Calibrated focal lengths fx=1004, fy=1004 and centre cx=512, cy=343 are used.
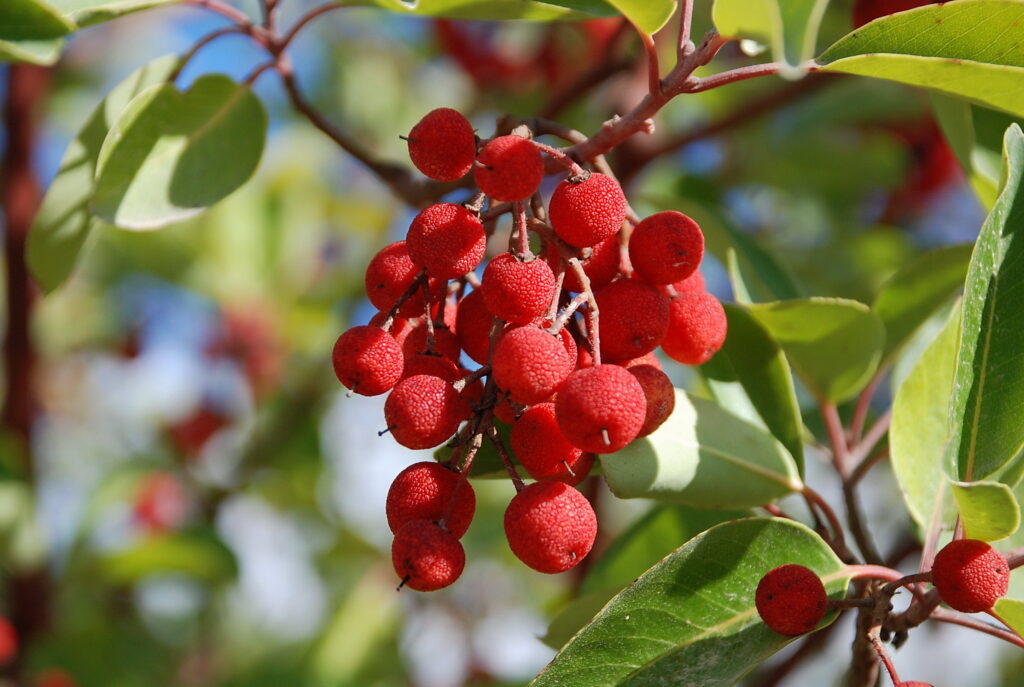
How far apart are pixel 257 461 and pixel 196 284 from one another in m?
0.66

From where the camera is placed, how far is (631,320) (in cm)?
93

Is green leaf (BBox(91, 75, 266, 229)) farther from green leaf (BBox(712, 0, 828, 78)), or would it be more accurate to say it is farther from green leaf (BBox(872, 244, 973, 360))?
green leaf (BBox(872, 244, 973, 360))

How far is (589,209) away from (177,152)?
1.99 ft

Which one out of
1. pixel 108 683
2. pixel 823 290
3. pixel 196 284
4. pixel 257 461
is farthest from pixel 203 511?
pixel 823 290

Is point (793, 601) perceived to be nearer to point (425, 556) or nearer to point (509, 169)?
point (425, 556)

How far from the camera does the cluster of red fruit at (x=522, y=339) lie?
85cm

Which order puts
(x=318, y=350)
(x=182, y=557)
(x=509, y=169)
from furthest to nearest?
(x=318, y=350) < (x=182, y=557) < (x=509, y=169)

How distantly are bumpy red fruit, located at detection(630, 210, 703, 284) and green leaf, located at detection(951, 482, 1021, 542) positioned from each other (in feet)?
1.00

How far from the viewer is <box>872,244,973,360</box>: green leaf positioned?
1441mm

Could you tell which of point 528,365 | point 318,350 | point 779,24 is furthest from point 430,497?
point 318,350

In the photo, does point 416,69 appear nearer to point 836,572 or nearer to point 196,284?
point 196,284

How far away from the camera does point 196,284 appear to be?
3.23m

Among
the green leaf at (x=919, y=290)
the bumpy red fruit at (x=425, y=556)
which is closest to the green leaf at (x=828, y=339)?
the green leaf at (x=919, y=290)

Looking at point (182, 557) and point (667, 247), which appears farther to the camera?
point (182, 557)
